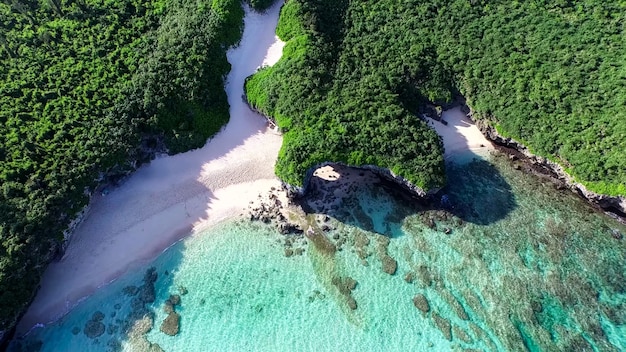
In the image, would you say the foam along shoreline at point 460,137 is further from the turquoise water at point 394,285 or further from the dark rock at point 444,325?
the dark rock at point 444,325

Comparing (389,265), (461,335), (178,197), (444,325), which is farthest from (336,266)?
(178,197)

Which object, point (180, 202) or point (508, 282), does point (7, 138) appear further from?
point (508, 282)

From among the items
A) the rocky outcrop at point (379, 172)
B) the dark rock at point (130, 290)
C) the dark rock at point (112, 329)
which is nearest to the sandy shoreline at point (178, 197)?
the dark rock at point (130, 290)

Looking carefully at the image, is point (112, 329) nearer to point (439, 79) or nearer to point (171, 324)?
point (171, 324)

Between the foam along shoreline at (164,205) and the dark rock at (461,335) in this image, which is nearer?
the dark rock at (461,335)

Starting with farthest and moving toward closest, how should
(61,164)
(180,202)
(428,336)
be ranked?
1. (180,202)
2. (61,164)
3. (428,336)

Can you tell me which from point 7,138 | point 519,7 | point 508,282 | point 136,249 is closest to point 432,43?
point 519,7

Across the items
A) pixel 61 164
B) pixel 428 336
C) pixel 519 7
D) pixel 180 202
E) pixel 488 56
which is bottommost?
pixel 428 336
